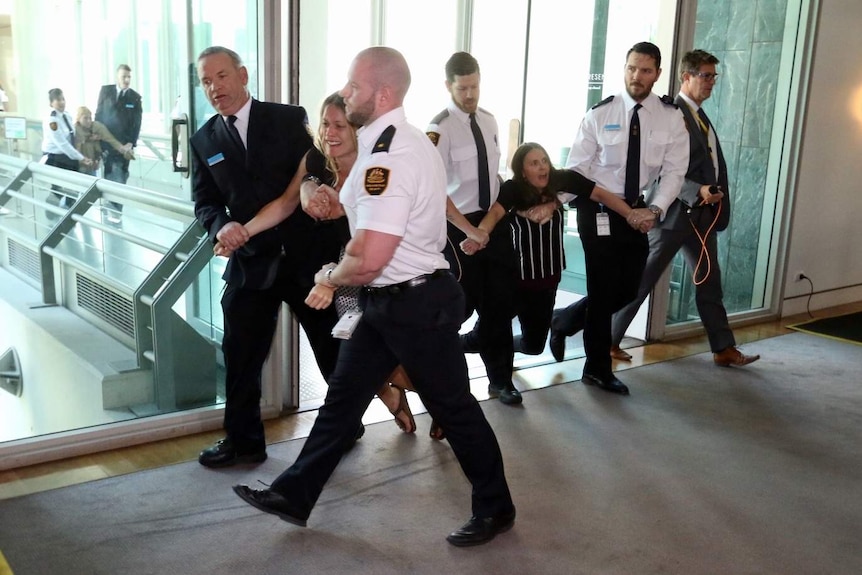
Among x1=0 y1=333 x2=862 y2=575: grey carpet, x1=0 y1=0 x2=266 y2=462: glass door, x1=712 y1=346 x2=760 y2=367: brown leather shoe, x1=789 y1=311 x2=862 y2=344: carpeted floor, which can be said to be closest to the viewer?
x1=0 y1=333 x2=862 y2=575: grey carpet

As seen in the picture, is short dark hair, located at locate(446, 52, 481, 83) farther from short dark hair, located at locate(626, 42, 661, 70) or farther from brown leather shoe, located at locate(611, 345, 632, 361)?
brown leather shoe, located at locate(611, 345, 632, 361)

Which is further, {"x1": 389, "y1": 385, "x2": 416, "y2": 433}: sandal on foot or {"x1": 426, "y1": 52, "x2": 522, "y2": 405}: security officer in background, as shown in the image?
{"x1": 426, "y1": 52, "x2": 522, "y2": 405}: security officer in background

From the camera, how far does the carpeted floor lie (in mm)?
5703

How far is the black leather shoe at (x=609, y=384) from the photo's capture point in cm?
423

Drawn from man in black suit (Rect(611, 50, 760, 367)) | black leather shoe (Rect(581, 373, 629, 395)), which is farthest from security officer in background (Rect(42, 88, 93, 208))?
man in black suit (Rect(611, 50, 760, 367))

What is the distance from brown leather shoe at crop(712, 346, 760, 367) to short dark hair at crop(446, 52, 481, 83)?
2333mm

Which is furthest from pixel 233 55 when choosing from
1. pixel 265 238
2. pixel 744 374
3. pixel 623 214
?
pixel 744 374

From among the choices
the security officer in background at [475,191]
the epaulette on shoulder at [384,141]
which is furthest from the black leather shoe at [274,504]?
the security officer in background at [475,191]

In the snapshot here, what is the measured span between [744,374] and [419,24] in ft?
16.2

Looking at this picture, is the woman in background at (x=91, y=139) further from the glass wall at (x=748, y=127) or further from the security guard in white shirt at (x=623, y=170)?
the glass wall at (x=748, y=127)

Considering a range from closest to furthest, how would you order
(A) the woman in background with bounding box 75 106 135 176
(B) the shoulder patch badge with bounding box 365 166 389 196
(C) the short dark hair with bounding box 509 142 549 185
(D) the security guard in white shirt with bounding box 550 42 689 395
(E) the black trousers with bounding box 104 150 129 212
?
(B) the shoulder patch badge with bounding box 365 166 389 196
(A) the woman in background with bounding box 75 106 135 176
(E) the black trousers with bounding box 104 150 129 212
(C) the short dark hair with bounding box 509 142 549 185
(D) the security guard in white shirt with bounding box 550 42 689 395

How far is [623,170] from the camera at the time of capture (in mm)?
4078

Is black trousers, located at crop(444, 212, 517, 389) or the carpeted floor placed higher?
black trousers, located at crop(444, 212, 517, 389)

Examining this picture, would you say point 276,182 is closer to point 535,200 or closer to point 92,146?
point 92,146
